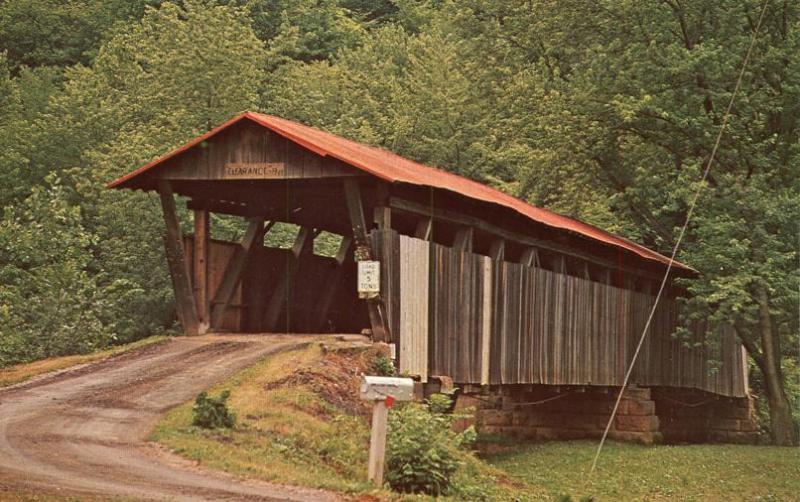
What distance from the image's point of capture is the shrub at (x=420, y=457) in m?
14.9

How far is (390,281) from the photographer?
68.1 feet

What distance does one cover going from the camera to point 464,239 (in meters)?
23.9

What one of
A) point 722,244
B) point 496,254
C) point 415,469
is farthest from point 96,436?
point 722,244

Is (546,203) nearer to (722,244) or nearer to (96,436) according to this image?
(722,244)

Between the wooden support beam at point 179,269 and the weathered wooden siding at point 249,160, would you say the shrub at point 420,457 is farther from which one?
the wooden support beam at point 179,269

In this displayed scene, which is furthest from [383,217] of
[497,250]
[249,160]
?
[497,250]

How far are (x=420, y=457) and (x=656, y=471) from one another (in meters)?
11.4

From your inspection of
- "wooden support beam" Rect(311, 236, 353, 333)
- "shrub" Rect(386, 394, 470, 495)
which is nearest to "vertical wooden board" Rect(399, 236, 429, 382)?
"shrub" Rect(386, 394, 470, 495)

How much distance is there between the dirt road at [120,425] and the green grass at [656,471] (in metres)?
5.95

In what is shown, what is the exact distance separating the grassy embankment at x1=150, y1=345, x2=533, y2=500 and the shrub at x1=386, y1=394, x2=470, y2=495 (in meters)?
0.42

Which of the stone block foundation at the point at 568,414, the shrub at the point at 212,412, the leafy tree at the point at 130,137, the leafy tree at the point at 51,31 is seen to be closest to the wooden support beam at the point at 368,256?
the shrub at the point at 212,412

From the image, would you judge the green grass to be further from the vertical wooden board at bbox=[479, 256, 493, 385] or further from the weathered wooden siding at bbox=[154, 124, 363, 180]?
the weathered wooden siding at bbox=[154, 124, 363, 180]

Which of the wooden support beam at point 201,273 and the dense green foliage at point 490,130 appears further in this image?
the dense green foliage at point 490,130

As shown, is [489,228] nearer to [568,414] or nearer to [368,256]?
[368,256]
